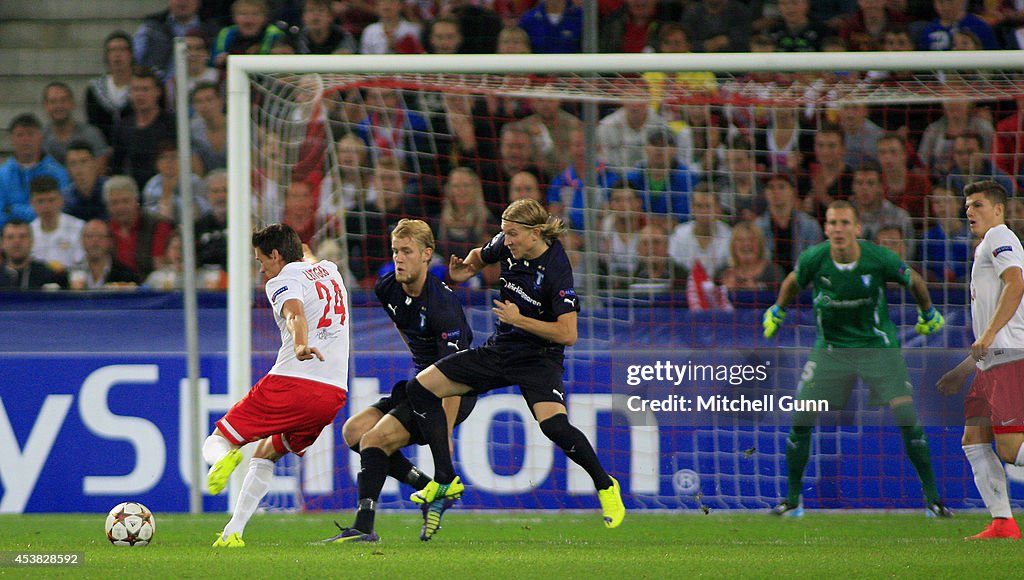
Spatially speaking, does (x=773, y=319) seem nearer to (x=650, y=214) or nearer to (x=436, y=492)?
(x=650, y=214)

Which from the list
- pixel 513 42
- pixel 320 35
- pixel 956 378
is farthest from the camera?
pixel 320 35

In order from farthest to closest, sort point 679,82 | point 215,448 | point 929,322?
point 679,82 < point 929,322 < point 215,448

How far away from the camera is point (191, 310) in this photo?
29.1 ft

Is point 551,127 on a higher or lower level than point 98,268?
higher

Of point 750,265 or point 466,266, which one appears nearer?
point 466,266

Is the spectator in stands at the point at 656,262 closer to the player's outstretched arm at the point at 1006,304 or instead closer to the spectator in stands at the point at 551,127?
the spectator in stands at the point at 551,127

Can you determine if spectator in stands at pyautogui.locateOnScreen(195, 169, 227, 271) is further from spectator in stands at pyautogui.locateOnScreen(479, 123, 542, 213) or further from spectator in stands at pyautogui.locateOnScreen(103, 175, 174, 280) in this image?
spectator in stands at pyautogui.locateOnScreen(479, 123, 542, 213)

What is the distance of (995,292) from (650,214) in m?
3.21

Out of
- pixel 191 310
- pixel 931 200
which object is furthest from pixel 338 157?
pixel 931 200

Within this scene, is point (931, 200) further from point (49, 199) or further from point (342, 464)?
point (49, 199)

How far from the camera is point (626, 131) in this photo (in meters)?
10.4

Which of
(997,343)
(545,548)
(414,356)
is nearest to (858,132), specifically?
(997,343)

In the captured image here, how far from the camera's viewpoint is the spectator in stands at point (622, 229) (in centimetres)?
974

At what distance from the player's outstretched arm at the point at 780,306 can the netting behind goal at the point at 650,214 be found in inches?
19.9
